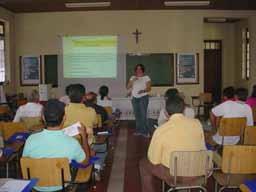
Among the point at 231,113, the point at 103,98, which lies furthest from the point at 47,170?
the point at 103,98

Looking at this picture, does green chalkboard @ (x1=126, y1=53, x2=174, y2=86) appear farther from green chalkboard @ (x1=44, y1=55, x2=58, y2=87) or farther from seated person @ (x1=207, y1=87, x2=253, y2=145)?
seated person @ (x1=207, y1=87, x2=253, y2=145)

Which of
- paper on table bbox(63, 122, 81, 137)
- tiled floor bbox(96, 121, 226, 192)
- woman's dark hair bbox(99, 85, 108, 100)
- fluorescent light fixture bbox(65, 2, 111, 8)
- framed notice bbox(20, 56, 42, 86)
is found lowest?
tiled floor bbox(96, 121, 226, 192)

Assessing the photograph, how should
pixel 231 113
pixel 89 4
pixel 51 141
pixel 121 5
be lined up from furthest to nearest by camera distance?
pixel 121 5, pixel 89 4, pixel 231 113, pixel 51 141

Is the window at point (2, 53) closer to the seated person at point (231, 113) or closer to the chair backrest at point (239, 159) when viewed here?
the seated person at point (231, 113)

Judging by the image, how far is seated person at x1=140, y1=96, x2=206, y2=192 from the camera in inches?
133

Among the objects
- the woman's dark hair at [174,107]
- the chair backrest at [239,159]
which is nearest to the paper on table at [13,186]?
the woman's dark hair at [174,107]

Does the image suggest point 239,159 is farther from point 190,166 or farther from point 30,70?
point 30,70

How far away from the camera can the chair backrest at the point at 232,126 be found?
529cm

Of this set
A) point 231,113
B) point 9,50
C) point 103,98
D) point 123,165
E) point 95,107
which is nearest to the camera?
point 231,113

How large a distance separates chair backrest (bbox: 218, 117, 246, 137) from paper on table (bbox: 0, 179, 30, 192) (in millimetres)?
3346

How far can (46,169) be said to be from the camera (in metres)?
2.89

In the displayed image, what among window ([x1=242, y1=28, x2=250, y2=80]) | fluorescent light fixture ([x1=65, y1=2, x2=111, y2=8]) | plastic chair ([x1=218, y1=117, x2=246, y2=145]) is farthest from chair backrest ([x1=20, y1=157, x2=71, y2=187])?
window ([x1=242, y1=28, x2=250, y2=80])

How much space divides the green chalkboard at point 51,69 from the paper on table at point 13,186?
29.8 ft

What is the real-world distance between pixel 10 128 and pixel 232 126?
9.02 feet
